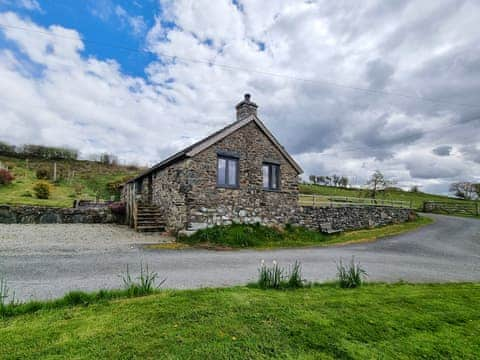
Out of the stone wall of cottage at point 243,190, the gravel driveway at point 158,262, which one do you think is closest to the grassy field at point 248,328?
the gravel driveway at point 158,262

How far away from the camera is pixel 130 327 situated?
9.23 feet

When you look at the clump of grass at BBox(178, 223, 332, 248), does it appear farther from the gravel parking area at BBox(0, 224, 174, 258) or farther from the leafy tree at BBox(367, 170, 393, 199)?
the leafy tree at BBox(367, 170, 393, 199)

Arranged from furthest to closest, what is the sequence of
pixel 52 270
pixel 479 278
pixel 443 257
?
pixel 443 257, pixel 479 278, pixel 52 270

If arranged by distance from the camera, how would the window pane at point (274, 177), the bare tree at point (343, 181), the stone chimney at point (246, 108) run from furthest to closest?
1. the bare tree at point (343, 181)
2. the window pane at point (274, 177)
3. the stone chimney at point (246, 108)

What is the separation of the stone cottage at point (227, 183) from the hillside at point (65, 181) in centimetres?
841

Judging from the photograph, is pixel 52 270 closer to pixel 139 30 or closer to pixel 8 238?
pixel 8 238

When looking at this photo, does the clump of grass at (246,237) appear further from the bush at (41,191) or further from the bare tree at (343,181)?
the bare tree at (343,181)

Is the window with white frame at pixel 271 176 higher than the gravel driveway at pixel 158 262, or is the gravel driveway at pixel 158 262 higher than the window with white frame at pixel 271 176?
the window with white frame at pixel 271 176

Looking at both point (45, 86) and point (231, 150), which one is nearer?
point (231, 150)

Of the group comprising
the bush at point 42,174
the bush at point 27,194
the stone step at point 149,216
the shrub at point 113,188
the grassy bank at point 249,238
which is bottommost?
the grassy bank at point 249,238

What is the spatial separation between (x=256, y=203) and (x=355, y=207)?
948 centimetres

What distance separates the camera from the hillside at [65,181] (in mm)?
18047

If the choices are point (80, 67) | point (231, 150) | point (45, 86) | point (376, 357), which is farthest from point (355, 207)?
point (45, 86)

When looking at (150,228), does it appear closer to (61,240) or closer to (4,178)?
(61,240)
